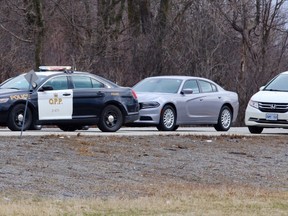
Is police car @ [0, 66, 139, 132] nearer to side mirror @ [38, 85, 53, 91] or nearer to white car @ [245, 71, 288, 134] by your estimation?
side mirror @ [38, 85, 53, 91]

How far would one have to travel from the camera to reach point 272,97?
24.5 meters

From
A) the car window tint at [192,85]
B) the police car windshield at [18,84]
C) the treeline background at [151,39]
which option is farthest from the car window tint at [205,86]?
the treeline background at [151,39]

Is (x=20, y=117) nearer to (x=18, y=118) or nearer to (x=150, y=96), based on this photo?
(x=18, y=118)

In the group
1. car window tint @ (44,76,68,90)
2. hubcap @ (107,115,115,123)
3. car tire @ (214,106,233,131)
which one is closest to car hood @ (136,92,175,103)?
hubcap @ (107,115,115,123)

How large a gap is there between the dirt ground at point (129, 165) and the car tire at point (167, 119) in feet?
13.8

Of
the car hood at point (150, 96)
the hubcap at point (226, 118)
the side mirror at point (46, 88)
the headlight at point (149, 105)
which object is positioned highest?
the side mirror at point (46, 88)

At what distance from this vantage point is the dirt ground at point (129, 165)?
1428 centimetres

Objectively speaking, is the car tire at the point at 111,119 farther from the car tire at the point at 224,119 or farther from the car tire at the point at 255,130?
the car tire at the point at 224,119

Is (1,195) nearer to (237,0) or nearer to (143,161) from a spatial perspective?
(143,161)

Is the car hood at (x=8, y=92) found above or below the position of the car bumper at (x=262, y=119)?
above

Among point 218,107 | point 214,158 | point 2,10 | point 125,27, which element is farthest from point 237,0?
point 214,158

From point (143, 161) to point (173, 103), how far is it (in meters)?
8.69

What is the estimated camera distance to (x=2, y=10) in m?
44.1

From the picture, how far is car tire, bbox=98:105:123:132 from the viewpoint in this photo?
23.9 m
